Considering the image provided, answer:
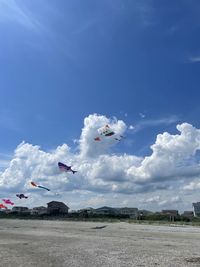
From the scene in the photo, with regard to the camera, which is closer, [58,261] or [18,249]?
[58,261]

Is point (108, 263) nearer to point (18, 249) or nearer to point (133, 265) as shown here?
point (133, 265)

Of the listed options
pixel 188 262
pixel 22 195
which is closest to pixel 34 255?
pixel 188 262

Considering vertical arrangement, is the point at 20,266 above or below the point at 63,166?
below

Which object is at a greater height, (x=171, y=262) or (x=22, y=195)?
(x=22, y=195)

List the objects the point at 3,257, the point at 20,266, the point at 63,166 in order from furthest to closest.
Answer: the point at 63,166 → the point at 3,257 → the point at 20,266

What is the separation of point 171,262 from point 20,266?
972 cm

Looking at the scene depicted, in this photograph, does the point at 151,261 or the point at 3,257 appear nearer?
the point at 151,261

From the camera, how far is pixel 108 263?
27.7m

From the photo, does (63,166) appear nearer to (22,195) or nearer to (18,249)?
(18,249)

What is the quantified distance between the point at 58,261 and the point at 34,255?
389 cm

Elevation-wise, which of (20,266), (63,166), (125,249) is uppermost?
(63,166)

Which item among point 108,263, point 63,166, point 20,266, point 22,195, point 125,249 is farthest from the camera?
point 22,195

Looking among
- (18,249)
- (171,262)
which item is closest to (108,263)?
(171,262)

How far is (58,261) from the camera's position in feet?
93.6
